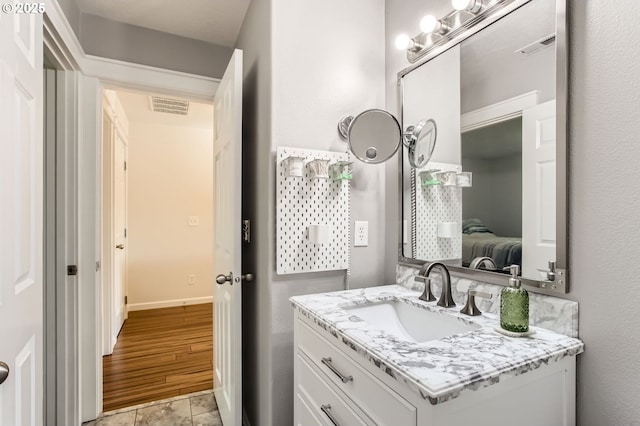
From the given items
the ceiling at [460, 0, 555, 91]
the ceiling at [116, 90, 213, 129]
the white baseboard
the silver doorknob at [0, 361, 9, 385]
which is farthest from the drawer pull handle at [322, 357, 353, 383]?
the white baseboard

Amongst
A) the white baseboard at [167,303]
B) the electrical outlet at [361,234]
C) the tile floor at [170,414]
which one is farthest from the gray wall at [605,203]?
the white baseboard at [167,303]

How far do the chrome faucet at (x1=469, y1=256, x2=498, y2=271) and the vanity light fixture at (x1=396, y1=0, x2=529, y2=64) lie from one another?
2.79ft

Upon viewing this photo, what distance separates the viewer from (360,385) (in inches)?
33.3

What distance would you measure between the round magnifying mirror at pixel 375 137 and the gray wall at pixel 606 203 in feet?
2.17

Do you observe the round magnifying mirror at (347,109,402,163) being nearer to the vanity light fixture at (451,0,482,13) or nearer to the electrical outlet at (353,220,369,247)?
the electrical outlet at (353,220,369,247)

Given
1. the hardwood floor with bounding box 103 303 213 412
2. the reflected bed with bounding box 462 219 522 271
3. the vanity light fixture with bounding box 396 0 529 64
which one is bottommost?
the hardwood floor with bounding box 103 303 213 412

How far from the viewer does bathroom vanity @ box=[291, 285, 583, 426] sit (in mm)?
669

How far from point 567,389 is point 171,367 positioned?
8.74 feet

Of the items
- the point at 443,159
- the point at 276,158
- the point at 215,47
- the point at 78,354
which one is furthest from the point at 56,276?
the point at 443,159

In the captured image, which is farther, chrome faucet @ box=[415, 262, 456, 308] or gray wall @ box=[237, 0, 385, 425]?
gray wall @ box=[237, 0, 385, 425]

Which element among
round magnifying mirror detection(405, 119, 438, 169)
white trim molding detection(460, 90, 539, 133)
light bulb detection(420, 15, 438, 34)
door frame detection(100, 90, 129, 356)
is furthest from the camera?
door frame detection(100, 90, 129, 356)

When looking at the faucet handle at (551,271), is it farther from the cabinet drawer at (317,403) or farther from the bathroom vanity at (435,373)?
the cabinet drawer at (317,403)

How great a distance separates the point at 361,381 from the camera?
841 millimetres

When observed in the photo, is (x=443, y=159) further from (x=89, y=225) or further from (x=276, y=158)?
(x=89, y=225)
